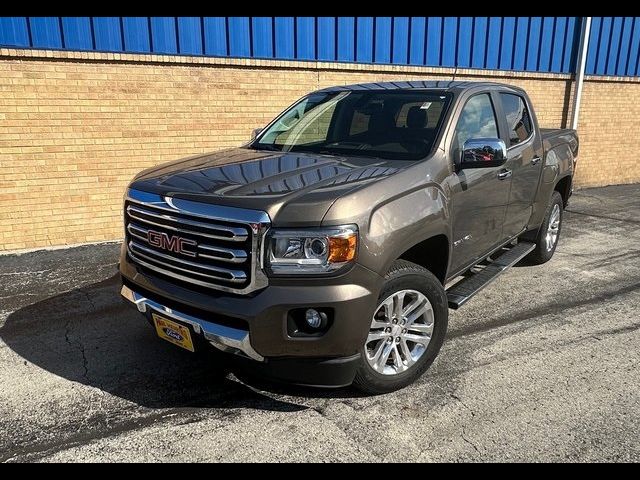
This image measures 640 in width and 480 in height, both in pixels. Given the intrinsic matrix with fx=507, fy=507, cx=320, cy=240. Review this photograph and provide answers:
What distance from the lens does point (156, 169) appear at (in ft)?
11.5

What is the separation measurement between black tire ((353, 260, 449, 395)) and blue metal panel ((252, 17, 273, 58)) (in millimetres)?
5245

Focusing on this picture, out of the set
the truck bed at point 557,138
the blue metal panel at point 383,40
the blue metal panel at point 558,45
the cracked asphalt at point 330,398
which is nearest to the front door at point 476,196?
the cracked asphalt at point 330,398

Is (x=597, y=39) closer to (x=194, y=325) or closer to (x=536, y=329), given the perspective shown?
(x=536, y=329)

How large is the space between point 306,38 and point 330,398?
19.7ft

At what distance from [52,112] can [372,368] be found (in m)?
5.34

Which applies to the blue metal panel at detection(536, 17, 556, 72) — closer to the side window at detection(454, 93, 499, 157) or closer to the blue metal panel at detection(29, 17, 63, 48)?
the side window at detection(454, 93, 499, 157)

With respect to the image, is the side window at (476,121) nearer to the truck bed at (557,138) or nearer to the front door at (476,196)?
the front door at (476,196)

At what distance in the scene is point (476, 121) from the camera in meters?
3.99

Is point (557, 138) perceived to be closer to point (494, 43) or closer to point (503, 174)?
point (503, 174)

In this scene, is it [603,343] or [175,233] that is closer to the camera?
[175,233]

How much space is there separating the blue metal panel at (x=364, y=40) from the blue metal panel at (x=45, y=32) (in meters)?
4.27

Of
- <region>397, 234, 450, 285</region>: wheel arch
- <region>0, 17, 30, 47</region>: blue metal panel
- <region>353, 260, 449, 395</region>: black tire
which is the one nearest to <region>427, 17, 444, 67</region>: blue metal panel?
<region>0, 17, 30, 47</region>: blue metal panel

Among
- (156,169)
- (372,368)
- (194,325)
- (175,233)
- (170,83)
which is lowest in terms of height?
(372,368)

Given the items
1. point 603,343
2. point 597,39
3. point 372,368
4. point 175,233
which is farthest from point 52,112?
point 597,39
